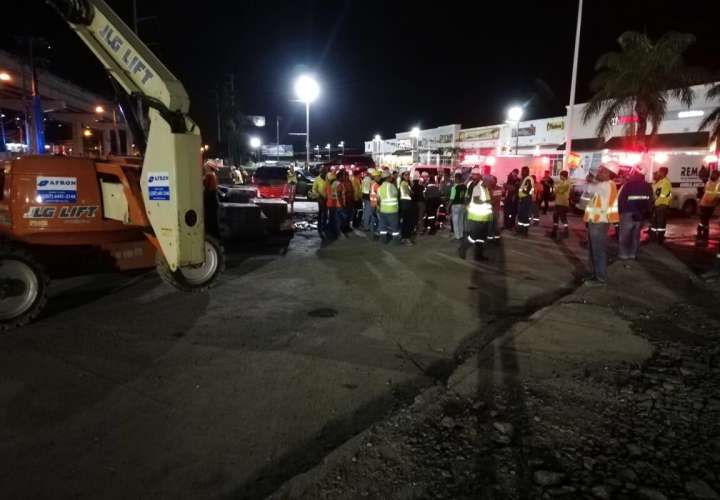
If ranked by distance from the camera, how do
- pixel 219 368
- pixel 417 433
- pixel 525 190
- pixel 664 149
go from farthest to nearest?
pixel 664 149
pixel 525 190
pixel 219 368
pixel 417 433

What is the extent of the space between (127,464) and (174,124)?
4.19 m

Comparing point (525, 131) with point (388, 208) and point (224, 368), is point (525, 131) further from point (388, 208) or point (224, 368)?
point (224, 368)

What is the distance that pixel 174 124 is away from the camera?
6.38 metres

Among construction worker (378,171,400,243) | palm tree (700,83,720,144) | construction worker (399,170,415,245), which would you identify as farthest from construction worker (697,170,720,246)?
palm tree (700,83,720,144)

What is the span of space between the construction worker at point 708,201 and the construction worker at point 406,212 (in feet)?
23.5

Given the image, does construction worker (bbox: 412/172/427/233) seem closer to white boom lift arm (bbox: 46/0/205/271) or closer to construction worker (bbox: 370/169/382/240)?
construction worker (bbox: 370/169/382/240)

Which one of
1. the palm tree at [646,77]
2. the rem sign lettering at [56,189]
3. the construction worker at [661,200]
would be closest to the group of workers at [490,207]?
the construction worker at [661,200]

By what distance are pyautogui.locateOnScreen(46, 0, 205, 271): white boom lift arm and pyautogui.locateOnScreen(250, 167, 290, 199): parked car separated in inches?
659

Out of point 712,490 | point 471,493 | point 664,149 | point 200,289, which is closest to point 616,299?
point 712,490

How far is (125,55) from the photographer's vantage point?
6508mm

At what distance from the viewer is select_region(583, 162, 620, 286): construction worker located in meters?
8.70

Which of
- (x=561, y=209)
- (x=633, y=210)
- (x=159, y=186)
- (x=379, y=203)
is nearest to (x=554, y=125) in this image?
(x=561, y=209)

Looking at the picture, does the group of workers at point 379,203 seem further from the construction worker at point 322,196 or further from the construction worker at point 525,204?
the construction worker at point 525,204

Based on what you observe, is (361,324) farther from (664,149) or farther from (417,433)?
(664,149)
